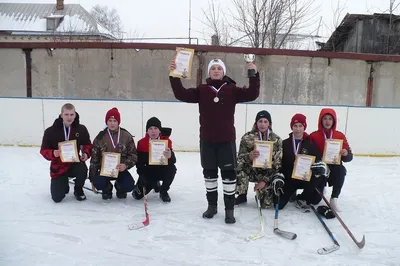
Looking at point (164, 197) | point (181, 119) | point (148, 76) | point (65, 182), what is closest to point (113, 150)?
point (65, 182)

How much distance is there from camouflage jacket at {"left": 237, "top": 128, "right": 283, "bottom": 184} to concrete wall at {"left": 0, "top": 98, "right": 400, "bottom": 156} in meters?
3.85

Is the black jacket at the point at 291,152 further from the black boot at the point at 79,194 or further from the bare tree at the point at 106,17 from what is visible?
the bare tree at the point at 106,17

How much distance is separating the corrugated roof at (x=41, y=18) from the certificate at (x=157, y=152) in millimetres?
24016

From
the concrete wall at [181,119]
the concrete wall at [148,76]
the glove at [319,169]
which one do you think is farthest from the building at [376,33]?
the glove at [319,169]

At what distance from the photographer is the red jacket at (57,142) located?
3.91 meters

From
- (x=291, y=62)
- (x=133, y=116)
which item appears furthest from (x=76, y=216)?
(x=291, y=62)

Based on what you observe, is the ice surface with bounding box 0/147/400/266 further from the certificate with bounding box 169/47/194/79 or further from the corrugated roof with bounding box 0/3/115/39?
the corrugated roof with bounding box 0/3/115/39

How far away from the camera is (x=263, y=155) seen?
3.68m

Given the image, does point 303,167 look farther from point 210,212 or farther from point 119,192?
point 119,192

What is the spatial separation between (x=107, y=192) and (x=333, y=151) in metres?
2.61

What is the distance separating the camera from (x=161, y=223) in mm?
3371

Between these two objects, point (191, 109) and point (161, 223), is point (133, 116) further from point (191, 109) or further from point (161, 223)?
point (161, 223)

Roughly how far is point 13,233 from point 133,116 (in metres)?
4.89

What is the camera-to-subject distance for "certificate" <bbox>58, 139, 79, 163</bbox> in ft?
12.5
